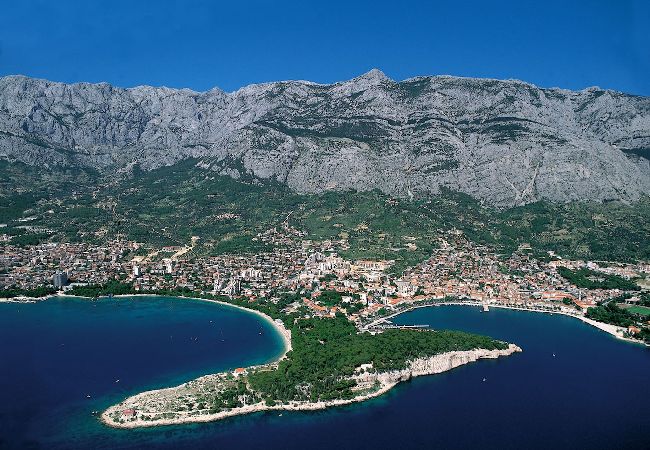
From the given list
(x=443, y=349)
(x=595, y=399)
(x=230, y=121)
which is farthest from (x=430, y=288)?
(x=230, y=121)

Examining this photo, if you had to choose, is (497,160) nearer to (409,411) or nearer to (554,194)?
(554,194)

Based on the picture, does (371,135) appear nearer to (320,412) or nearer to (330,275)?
(330,275)

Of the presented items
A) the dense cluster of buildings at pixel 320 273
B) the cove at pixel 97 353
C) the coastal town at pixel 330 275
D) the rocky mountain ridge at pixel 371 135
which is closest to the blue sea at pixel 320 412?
the cove at pixel 97 353

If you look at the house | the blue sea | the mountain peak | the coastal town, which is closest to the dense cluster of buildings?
the coastal town

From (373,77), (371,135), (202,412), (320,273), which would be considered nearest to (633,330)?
(320,273)

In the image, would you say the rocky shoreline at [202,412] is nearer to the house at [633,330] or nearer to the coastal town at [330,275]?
the coastal town at [330,275]

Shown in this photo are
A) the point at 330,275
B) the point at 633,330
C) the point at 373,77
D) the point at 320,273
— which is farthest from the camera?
the point at 373,77
